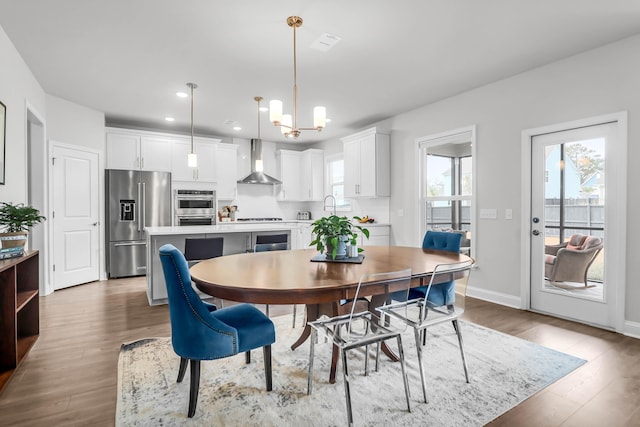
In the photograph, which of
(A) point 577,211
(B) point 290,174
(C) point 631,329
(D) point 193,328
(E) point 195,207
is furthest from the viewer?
(B) point 290,174

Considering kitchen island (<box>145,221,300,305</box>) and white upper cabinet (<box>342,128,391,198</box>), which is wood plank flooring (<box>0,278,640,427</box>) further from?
white upper cabinet (<box>342,128,391,198</box>)

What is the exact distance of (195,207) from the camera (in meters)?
5.96

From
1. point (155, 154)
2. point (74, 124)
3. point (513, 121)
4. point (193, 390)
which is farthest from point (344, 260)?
point (155, 154)

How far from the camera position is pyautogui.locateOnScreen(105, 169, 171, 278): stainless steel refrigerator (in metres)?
5.19

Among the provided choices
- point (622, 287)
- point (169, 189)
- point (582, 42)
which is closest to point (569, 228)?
point (622, 287)

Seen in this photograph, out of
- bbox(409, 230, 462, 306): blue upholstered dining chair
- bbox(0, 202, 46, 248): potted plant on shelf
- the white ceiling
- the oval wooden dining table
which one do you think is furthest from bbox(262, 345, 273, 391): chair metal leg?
the white ceiling

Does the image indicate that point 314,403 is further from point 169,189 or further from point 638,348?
point 169,189

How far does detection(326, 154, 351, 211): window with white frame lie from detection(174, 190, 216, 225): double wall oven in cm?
227

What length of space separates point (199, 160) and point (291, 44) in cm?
364

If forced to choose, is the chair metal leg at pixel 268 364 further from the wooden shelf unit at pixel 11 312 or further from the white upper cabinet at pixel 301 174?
the white upper cabinet at pixel 301 174

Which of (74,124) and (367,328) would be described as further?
(74,124)

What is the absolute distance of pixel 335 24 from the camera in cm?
268

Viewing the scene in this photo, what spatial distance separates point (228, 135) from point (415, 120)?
3589 millimetres

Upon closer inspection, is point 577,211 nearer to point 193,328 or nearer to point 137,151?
point 193,328
